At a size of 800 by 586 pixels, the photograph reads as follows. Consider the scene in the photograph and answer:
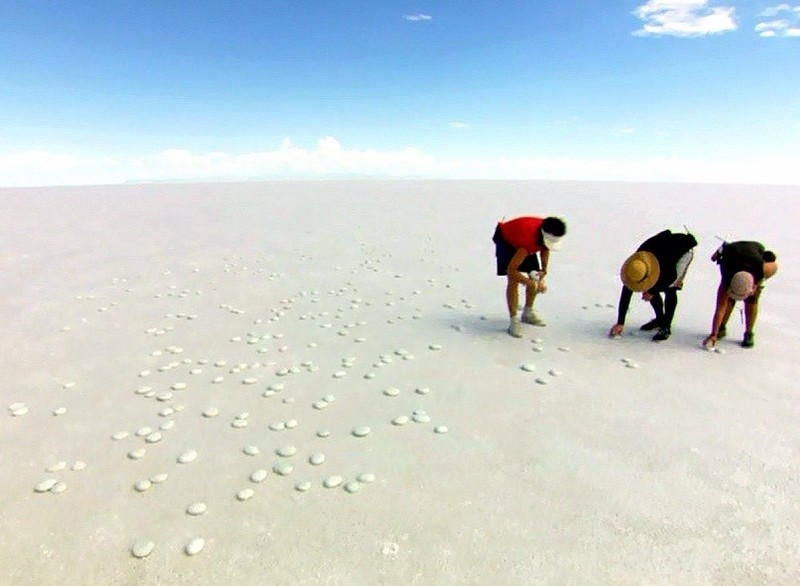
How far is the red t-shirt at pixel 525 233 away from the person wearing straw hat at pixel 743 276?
1666 mm

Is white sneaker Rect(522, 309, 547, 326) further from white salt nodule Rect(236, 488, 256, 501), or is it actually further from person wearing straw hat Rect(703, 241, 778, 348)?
white salt nodule Rect(236, 488, 256, 501)

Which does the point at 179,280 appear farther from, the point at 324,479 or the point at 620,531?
the point at 620,531

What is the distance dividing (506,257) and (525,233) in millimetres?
425

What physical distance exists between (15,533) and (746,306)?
605 centimetres

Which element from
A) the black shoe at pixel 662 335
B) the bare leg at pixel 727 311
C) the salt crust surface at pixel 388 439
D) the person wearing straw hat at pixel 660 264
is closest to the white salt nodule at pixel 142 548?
the salt crust surface at pixel 388 439

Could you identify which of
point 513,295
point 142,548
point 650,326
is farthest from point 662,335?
point 142,548

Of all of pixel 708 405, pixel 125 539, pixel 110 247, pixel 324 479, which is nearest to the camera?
pixel 125 539

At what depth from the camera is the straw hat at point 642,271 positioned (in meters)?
4.83

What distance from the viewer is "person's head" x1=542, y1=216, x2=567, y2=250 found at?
4.79 meters

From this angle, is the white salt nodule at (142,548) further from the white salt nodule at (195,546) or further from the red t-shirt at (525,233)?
the red t-shirt at (525,233)

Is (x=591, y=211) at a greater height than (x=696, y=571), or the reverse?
(x=591, y=211)

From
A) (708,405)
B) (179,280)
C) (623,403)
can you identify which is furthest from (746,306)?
(179,280)

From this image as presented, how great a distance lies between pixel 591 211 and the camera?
18.9 meters

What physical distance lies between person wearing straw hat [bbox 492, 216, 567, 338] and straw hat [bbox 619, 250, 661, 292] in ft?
2.44
